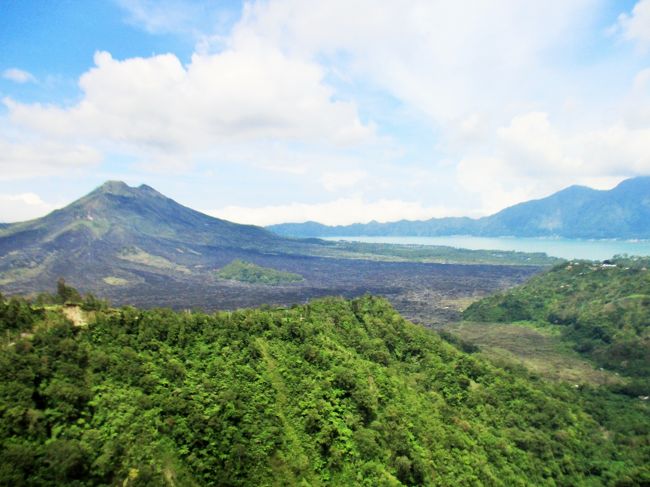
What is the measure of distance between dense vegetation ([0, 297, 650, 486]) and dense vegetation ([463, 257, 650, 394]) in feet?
67.5

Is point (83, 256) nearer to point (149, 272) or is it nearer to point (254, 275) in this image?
point (149, 272)

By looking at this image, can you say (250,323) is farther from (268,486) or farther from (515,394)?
(515,394)

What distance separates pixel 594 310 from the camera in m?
76.2

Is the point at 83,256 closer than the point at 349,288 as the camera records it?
No

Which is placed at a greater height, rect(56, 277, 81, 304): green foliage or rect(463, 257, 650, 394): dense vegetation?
rect(56, 277, 81, 304): green foliage

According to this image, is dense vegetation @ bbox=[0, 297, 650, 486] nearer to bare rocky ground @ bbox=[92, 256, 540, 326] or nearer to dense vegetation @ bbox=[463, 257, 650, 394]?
dense vegetation @ bbox=[463, 257, 650, 394]

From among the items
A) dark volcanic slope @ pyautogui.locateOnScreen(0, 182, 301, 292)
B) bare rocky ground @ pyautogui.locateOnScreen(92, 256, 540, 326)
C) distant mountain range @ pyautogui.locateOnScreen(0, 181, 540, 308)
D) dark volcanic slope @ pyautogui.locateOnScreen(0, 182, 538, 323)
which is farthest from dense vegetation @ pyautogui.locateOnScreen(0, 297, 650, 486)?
dark volcanic slope @ pyautogui.locateOnScreen(0, 182, 301, 292)

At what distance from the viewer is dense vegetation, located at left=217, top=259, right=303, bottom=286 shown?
15150 cm

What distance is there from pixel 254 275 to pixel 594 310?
353 feet

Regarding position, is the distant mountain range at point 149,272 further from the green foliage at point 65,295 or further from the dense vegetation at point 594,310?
the green foliage at point 65,295

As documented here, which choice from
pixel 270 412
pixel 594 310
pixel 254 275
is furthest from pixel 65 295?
pixel 254 275

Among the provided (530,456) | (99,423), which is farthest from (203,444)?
(530,456)

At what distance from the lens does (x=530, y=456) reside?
3216 centimetres

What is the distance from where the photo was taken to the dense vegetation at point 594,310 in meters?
59.0
